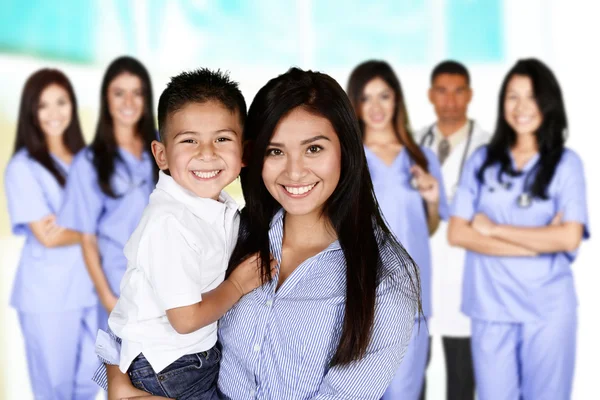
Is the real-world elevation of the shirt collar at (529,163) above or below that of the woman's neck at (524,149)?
below

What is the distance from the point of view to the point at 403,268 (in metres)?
1.75

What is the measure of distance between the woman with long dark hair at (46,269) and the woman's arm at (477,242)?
75.1 inches

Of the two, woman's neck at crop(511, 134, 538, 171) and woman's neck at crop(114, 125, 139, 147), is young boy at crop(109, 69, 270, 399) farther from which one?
woman's neck at crop(511, 134, 538, 171)

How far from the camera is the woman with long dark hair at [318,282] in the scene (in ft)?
5.49

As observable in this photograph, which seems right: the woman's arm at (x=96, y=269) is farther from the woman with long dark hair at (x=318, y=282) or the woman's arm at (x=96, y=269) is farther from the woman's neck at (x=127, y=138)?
the woman with long dark hair at (x=318, y=282)

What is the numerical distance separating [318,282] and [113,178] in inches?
98.0

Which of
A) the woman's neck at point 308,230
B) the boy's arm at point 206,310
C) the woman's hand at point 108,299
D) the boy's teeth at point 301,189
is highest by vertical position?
→ the boy's teeth at point 301,189

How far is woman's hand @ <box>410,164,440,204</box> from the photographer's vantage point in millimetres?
4047

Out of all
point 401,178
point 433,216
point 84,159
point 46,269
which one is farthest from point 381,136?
point 46,269

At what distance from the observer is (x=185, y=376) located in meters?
1.84

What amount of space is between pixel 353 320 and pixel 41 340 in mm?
2825

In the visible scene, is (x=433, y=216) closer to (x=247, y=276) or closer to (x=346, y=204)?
(x=346, y=204)

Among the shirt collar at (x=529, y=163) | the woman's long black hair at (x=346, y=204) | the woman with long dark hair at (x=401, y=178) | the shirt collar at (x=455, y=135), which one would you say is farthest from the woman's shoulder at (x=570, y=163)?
the woman's long black hair at (x=346, y=204)

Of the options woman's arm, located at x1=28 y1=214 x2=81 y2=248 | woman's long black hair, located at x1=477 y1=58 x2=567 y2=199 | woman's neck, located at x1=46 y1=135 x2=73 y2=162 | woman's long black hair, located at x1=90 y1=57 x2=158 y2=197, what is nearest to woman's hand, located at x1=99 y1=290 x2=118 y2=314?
woman's arm, located at x1=28 y1=214 x2=81 y2=248
